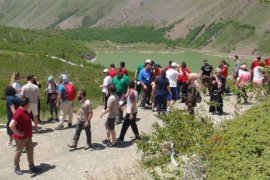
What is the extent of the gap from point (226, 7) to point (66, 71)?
106m

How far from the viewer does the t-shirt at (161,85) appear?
17219mm

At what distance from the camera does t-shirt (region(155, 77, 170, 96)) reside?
17.2 m

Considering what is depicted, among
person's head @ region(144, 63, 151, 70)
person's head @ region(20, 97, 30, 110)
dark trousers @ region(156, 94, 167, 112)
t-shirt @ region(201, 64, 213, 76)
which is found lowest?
dark trousers @ region(156, 94, 167, 112)

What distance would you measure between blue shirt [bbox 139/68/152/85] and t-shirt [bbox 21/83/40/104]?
4.60 meters

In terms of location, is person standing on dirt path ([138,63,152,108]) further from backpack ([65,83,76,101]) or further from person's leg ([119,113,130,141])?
person's leg ([119,113,130,141])

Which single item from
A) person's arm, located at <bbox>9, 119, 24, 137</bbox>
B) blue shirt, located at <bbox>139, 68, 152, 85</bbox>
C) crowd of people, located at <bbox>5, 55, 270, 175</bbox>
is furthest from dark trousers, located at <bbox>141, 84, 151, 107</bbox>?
person's arm, located at <bbox>9, 119, 24, 137</bbox>

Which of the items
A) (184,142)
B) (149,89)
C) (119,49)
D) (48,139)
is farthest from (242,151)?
(119,49)

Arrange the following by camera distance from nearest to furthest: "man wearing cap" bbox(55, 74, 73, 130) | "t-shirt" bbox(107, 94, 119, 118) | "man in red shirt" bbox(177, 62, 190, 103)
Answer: "t-shirt" bbox(107, 94, 119, 118) < "man wearing cap" bbox(55, 74, 73, 130) < "man in red shirt" bbox(177, 62, 190, 103)

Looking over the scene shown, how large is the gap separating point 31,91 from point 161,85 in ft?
15.2

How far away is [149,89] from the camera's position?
64.5 feet

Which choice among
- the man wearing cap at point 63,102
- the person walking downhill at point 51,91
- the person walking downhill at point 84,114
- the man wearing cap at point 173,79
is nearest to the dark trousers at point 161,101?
the man wearing cap at point 173,79

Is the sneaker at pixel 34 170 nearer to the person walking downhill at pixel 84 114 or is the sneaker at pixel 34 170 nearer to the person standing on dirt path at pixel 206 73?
the person walking downhill at pixel 84 114

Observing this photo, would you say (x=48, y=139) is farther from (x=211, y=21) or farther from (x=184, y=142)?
(x=211, y=21)

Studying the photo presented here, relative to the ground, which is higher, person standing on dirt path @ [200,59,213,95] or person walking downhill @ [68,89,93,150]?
person standing on dirt path @ [200,59,213,95]
